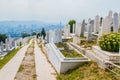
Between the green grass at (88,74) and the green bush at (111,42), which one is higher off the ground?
the green bush at (111,42)

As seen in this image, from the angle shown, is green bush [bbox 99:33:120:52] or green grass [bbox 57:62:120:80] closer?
green grass [bbox 57:62:120:80]

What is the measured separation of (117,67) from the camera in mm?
13391

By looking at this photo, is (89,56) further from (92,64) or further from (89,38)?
(89,38)

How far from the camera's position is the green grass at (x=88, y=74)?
42.9 feet

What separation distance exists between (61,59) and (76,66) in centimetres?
109

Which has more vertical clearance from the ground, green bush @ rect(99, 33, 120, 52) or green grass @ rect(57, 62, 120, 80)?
green bush @ rect(99, 33, 120, 52)

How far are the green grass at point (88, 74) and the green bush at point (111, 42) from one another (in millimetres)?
1447

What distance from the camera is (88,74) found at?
1423cm

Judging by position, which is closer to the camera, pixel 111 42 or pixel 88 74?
pixel 88 74

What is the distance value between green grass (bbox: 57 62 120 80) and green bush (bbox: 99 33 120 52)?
145cm

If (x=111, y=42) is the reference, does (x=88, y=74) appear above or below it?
below

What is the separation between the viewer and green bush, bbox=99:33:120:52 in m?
16.3

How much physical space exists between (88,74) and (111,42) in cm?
332

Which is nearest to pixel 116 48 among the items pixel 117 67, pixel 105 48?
pixel 105 48
